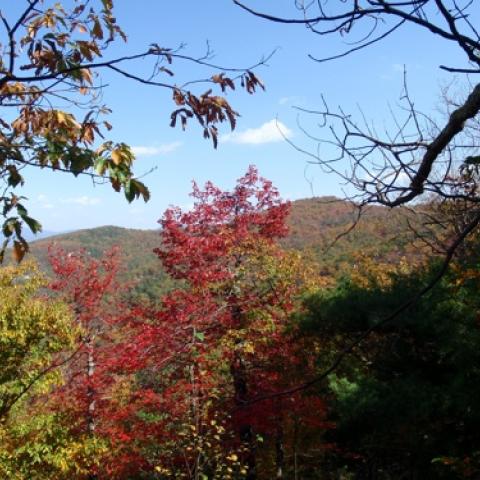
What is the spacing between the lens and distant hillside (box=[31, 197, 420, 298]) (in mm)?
16872

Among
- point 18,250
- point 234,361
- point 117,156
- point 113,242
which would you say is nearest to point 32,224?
point 18,250

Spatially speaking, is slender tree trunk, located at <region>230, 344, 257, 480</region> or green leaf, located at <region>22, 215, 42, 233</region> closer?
green leaf, located at <region>22, 215, 42, 233</region>

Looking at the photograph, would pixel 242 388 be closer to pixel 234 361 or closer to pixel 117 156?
pixel 234 361

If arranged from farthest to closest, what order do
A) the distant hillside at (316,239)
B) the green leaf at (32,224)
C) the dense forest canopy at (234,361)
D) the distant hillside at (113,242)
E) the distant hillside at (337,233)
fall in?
the distant hillside at (113,242) → the distant hillside at (337,233) → the distant hillside at (316,239) → the dense forest canopy at (234,361) → the green leaf at (32,224)

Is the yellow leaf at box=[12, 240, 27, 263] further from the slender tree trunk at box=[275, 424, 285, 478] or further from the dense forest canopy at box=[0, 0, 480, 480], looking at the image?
the slender tree trunk at box=[275, 424, 285, 478]

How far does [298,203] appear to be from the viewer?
340ft

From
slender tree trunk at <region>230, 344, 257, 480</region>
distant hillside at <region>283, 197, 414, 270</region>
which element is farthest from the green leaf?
distant hillside at <region>283, 197, 414, 270</region>

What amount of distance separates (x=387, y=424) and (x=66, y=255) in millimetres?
9210

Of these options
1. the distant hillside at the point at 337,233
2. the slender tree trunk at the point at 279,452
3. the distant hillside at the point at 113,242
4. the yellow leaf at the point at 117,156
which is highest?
the distant hillside at the point at 113,242

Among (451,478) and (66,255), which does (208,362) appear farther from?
(66,255)

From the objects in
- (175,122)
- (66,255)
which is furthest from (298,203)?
(175,122)

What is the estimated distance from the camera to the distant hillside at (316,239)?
1687 cm

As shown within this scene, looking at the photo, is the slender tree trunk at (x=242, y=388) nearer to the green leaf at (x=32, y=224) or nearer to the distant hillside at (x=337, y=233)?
the green leaf at (x=32, y=224)

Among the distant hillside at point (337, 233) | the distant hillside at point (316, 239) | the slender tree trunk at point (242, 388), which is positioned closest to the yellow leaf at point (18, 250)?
the distant hillside at point (316, 239)
